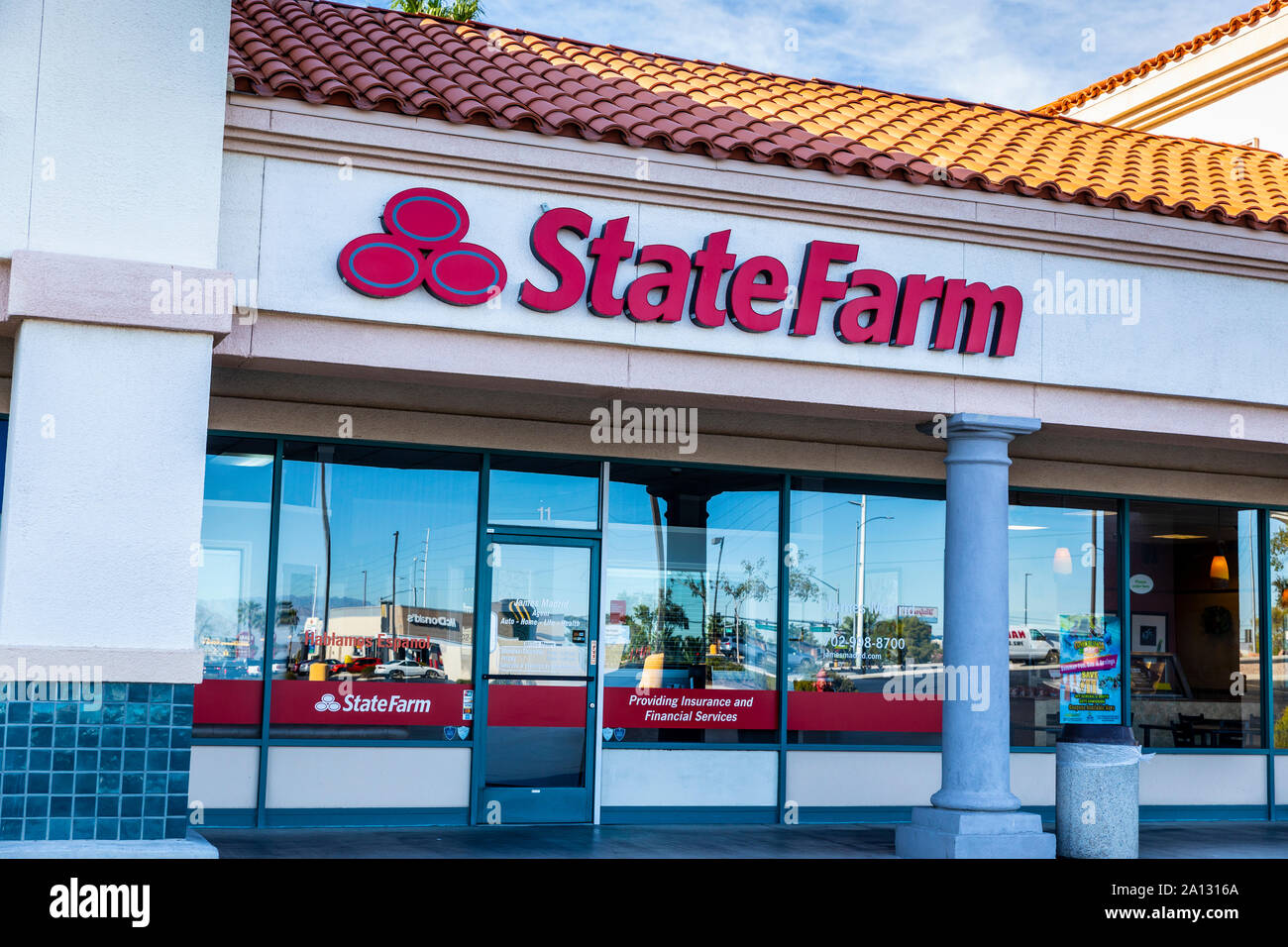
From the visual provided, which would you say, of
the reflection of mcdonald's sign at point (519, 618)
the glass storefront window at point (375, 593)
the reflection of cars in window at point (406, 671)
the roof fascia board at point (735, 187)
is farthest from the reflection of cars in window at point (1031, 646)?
the reflection of cars in window at point (406, 671)

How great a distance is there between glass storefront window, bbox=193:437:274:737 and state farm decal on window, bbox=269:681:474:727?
22 centimetres

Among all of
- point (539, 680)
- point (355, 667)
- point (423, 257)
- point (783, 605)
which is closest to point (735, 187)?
A: point (423, 257)

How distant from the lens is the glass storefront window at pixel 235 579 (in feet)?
35.0

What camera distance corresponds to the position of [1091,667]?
13211 mm

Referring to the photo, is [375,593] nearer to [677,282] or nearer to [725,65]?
[677,282]

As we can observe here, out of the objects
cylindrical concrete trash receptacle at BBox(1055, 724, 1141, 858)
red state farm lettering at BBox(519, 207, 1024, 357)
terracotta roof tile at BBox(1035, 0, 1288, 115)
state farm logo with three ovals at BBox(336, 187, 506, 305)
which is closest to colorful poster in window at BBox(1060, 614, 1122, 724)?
cylindrical concrete trash receptacle at BBox(1055, 724, 1141, 858)

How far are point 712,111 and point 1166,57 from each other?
33.9ft

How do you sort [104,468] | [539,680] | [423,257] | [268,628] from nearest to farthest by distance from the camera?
[104,468] < [423,257] < [268,628] < [539,680]

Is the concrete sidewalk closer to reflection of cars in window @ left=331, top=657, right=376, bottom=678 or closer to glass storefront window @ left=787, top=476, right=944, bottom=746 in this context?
glass storefront window @ left=787, top=476, right=944, bottom=746

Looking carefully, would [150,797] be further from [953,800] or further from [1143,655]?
[1143,655]

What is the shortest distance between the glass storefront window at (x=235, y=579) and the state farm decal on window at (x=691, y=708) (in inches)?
115

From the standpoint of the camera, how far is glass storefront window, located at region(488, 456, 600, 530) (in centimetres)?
1152
